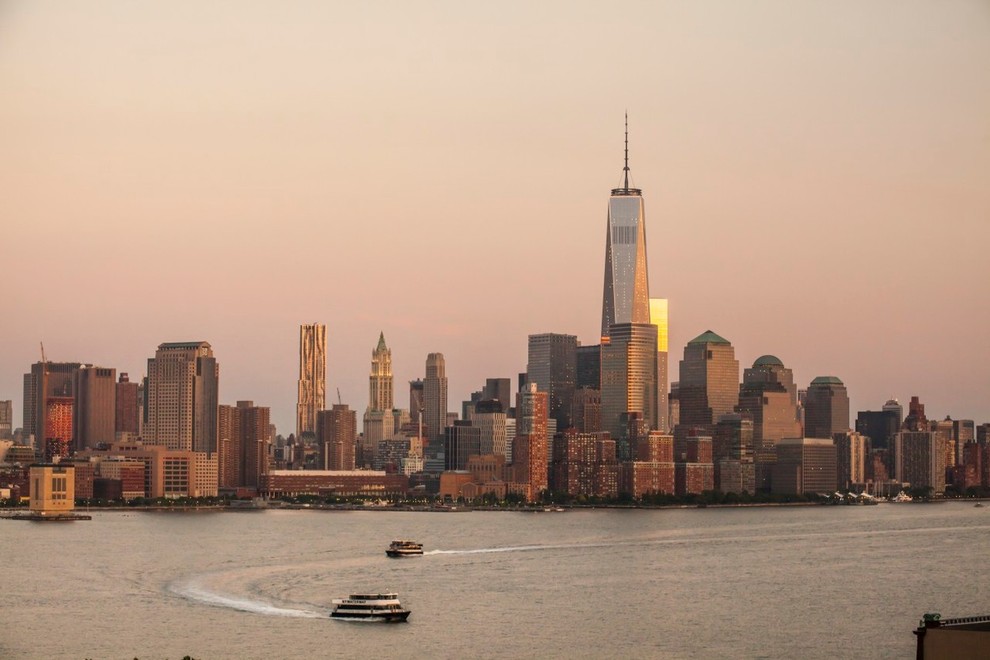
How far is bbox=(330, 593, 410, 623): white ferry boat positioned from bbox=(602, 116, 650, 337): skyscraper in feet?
445

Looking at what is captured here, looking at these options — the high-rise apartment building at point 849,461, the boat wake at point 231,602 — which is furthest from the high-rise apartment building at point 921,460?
the boat wake at point 231,602

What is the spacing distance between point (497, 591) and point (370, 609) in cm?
864

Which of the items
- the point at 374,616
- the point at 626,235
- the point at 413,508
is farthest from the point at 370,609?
the point at 626,235

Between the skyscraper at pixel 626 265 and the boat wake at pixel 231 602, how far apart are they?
12782 centimetres

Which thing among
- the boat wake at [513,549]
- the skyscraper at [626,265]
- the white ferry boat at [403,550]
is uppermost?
the skyscraper at [626,265]

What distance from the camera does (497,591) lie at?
174 feet

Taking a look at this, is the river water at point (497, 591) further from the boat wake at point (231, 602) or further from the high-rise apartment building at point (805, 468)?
the high-rise apartment building at point (805, 468)

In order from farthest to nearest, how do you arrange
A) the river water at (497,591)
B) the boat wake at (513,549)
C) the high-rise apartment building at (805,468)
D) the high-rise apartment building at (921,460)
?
1. the high-rise apartment building at (921,460)
2. the high-rise apartment building at (805,468)
3. the boat wake at (513,549)
4. the river water at (497,591)

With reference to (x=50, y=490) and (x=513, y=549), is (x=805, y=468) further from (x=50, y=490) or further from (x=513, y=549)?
(x=513, y=549)

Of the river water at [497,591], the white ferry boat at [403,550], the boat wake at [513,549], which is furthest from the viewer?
the boat wake at [513,549]

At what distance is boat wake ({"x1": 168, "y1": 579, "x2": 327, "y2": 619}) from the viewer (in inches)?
1813

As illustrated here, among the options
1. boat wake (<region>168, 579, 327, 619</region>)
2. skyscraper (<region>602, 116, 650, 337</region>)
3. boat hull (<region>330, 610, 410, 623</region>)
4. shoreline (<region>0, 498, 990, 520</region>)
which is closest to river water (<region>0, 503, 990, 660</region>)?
boat wake (<region>168, 579, 327, 619</region>)

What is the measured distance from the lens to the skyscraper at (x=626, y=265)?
181500 mm

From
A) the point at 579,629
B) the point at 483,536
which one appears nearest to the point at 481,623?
the point at 579,629
